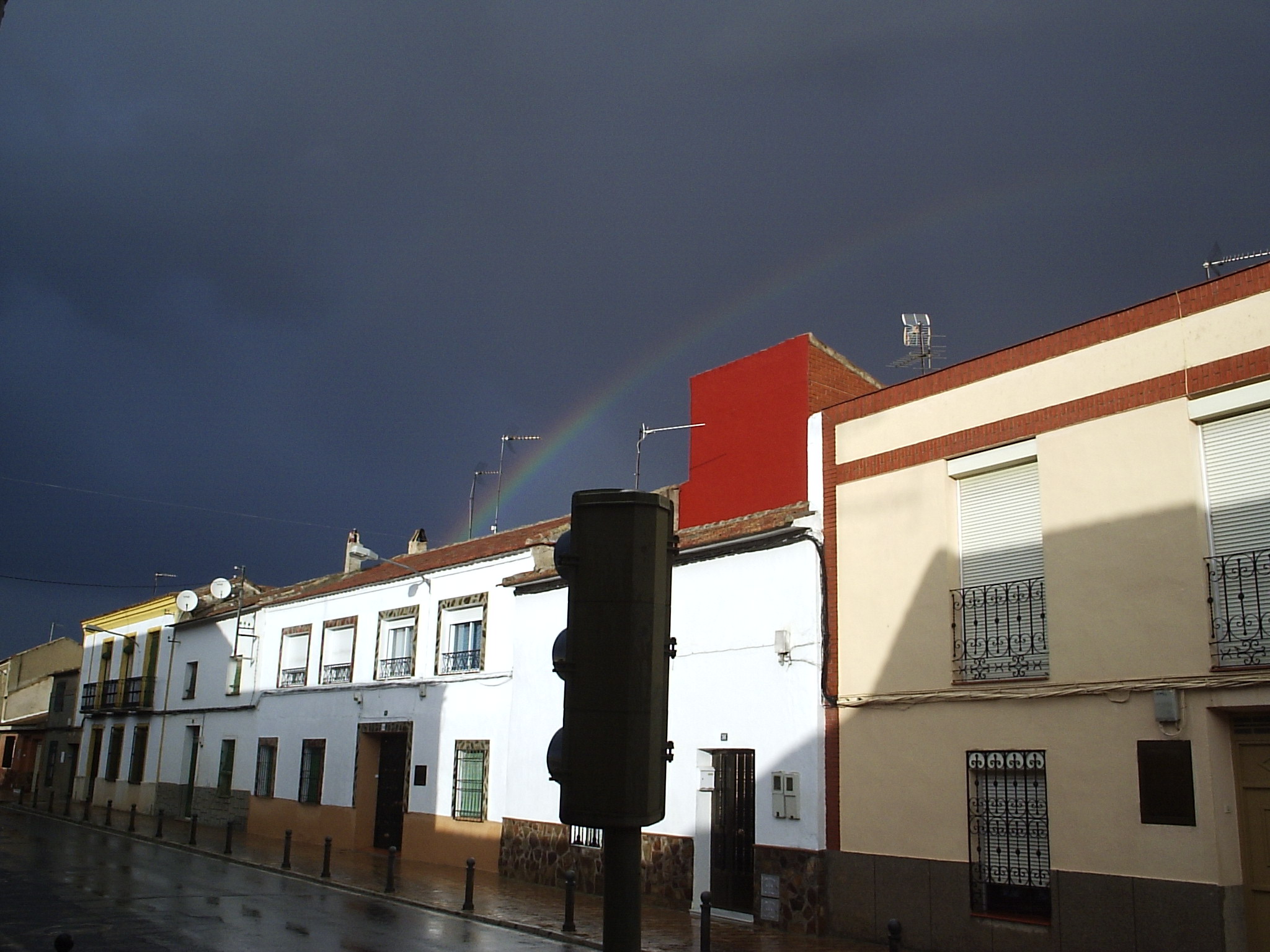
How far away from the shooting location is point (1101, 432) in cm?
1187

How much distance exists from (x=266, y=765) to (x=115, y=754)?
511 inches

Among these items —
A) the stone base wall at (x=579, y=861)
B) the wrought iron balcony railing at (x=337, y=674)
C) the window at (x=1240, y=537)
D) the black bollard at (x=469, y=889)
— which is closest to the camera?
the window at (x=1240, y=537)

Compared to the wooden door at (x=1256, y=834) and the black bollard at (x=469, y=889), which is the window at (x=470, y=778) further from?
the wooden door at (x=1256, y=834)

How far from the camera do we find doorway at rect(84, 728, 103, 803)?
3906cm

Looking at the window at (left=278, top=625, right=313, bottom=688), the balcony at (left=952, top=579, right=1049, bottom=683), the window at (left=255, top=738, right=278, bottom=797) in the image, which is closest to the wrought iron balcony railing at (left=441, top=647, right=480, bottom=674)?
the window at (left=278, top=625, right=313, bottom=688)

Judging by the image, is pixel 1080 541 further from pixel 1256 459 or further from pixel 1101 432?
pixel 1256 459

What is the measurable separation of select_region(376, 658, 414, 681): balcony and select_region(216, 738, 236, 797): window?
325 inches

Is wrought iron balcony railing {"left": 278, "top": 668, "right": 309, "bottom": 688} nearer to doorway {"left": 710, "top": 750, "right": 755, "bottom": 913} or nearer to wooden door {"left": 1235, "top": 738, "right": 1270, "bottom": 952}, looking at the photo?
doorway {"left": 710, "top": 750, "right": 755, "bottom": 913}

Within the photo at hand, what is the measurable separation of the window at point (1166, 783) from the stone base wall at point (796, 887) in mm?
4383

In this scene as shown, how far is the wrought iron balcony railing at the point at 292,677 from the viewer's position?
2804 cm

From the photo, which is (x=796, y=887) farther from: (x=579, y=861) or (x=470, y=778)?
(x=470, y=778)

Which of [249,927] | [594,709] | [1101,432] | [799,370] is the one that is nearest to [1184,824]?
[1101,432]

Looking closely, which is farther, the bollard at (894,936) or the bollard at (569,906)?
the bollard at (569,906)

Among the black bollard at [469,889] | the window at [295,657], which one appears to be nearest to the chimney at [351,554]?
the window at [295,657]
